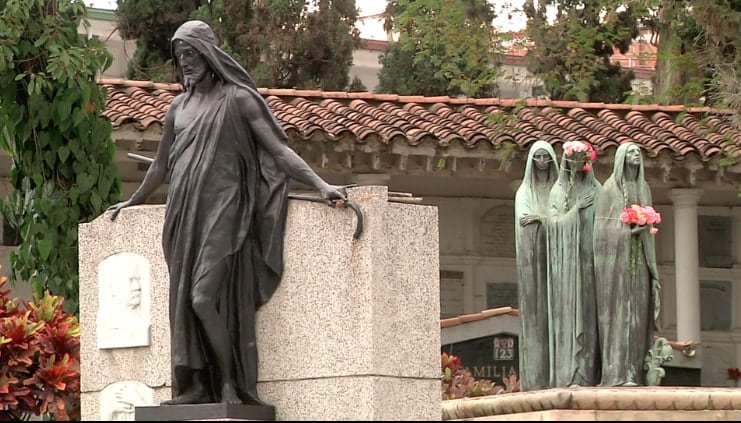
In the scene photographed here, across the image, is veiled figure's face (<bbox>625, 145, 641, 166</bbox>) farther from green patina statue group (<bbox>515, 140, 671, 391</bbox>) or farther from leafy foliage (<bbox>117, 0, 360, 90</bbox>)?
leafy foliage (<bbox>117, 0, 360, 90</bbox>)

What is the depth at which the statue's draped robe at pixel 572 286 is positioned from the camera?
13.8 metres

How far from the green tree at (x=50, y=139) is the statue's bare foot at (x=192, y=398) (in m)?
4.82

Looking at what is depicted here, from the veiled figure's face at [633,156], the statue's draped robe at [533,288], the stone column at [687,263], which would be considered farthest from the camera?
the stone column at [687,263]

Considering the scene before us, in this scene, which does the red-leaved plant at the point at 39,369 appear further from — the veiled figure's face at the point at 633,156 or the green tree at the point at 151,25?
the green tree at the point at 151,25

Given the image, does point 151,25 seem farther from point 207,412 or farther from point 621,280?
point 207,412

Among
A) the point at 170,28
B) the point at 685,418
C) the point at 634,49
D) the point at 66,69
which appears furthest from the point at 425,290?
the point at 634,49

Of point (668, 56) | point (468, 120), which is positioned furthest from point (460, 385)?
point (468, 120)

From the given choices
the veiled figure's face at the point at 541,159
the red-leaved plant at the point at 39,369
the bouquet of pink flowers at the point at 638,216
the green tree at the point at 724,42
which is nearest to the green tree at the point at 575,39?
the green tree at the point at 724,42

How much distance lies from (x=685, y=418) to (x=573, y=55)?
983 centimetres

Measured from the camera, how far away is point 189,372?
32.0 ft

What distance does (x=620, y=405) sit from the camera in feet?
38.3

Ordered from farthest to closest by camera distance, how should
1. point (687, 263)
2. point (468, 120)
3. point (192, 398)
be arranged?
point (687, 263) → point (468, 120) → point (192, 398)

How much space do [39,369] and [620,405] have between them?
3316mm

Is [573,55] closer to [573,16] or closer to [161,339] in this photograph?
[573,16]
